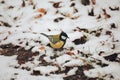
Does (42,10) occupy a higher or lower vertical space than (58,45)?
higher

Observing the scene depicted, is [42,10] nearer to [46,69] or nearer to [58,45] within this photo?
[58,45]

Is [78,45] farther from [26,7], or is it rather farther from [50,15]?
[26,7]

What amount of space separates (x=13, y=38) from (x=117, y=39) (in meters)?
2.14

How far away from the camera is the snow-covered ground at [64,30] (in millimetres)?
4270

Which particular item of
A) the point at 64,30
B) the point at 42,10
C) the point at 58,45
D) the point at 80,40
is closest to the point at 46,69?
the point at 58,45

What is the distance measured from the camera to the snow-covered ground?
14.0 feet

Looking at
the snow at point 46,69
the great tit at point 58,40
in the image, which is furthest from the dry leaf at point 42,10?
the snow at point 46,69

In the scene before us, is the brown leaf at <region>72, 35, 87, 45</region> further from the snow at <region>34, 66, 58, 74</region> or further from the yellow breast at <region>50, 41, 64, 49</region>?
the snow at <region>34, 66, 58, 74</region>

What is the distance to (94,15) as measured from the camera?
5598mm

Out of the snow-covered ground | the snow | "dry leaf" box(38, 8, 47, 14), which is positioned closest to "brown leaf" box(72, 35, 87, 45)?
the snow-covered ground

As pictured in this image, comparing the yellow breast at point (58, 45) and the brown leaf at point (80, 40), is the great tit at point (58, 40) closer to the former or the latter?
the yellow breast at point (58, 45)

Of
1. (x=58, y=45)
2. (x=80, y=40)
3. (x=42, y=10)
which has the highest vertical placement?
(x=42, y=10)

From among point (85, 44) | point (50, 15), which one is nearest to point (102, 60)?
point (85, 44)

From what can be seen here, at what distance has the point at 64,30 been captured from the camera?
215 inches
